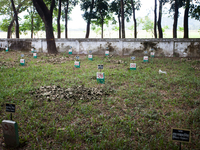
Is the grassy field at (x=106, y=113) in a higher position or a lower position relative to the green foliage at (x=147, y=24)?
lower

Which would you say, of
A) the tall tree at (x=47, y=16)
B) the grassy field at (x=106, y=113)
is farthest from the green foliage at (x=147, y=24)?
the grassy field at (x=106, y=113)

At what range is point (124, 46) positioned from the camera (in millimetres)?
15250

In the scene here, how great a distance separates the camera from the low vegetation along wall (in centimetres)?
1384

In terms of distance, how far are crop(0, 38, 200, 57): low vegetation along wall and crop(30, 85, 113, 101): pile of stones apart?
32.2 ft

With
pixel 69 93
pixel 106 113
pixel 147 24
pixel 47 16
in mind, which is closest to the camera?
pixel 106 113

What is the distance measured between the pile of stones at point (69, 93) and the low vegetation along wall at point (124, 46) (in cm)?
980

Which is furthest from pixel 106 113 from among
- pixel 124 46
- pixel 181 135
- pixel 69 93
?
pixel 124 46

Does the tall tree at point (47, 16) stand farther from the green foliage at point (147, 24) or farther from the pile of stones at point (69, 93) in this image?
the green foliage at point (147, 24)

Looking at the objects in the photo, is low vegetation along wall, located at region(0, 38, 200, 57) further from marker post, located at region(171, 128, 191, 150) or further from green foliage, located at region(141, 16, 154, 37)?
green foliage, located at region(141, 16, 154, 37)

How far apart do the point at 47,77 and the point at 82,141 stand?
4.75m

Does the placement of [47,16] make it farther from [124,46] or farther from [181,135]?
[181,135]

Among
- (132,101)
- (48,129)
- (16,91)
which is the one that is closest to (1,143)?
(48,129)

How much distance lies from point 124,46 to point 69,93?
10831 millimetres

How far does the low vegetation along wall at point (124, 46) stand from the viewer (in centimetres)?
1384
